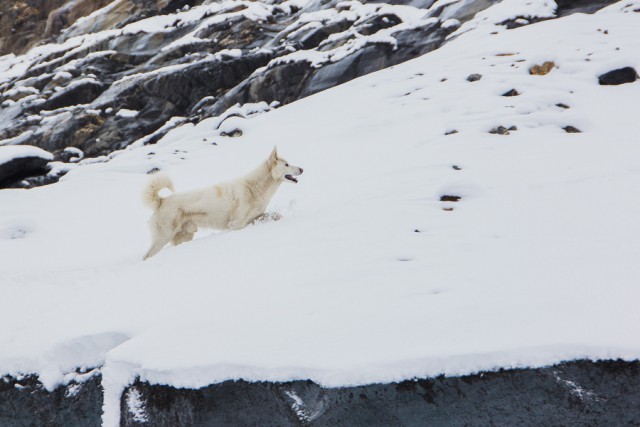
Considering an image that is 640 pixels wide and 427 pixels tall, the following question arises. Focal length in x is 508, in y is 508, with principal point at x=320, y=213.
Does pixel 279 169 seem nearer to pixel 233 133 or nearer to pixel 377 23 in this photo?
pixel 233 133

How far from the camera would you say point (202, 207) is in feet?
19.9

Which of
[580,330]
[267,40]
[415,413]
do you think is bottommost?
[267,40]

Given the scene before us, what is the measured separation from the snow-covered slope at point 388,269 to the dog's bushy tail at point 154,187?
0.74m

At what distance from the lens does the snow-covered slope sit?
2830 mm

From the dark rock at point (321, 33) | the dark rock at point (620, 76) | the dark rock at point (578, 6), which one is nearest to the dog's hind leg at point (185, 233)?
the dark rock at point (620, 76)

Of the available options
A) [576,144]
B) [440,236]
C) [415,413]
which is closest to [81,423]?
[415,413]

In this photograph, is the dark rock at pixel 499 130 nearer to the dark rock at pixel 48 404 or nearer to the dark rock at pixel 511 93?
the dark rock at pixel 511 93

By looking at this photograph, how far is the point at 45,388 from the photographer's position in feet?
12.0

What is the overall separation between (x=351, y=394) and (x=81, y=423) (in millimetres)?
2149

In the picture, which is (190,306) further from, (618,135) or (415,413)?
(618,135)

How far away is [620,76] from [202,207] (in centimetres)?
786

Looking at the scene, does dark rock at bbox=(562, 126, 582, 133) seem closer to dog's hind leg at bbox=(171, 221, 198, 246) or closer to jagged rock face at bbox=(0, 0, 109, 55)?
dog's hind leg at bbox=(171, 221, 198, 246)

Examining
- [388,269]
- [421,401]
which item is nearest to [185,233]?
[388,269]

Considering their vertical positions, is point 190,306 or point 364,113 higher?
point 190,306
